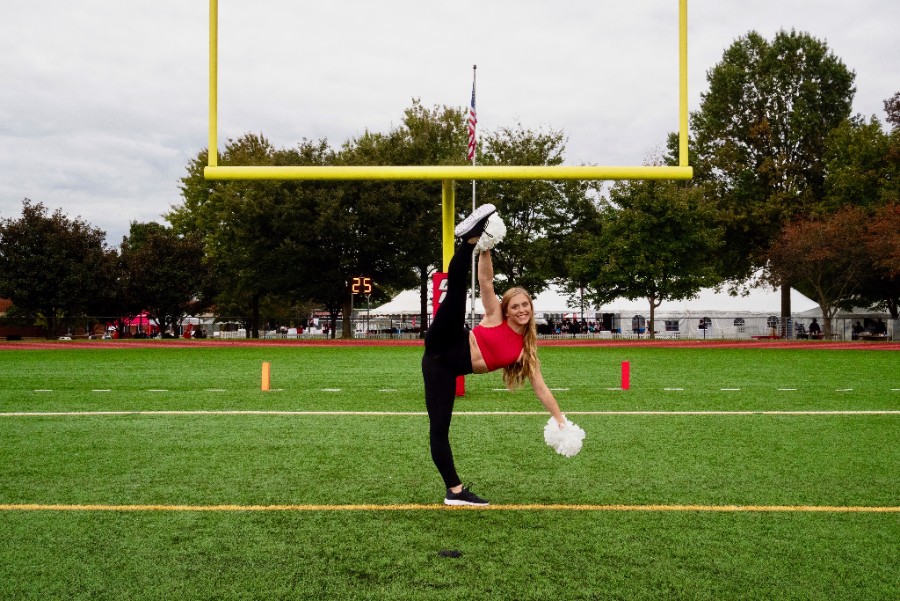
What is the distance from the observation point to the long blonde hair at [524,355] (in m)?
4.79

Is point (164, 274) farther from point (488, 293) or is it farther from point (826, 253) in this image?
point (488, 293)

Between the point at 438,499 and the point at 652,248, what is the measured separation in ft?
108

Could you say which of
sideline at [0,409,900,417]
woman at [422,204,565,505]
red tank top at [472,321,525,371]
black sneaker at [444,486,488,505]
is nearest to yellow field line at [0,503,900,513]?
black sneaker at [444,486,488,505]

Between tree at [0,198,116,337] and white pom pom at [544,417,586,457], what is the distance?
4017 centimetres

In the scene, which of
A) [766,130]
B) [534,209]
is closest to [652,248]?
[534,209]

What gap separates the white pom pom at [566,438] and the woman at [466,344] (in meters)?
0.04

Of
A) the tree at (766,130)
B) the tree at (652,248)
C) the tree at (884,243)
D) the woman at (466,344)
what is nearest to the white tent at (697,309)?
the tree at (766,130)

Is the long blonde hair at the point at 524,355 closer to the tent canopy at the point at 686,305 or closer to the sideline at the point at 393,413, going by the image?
the sideline at the point at 393,413

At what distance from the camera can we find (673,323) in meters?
47.6

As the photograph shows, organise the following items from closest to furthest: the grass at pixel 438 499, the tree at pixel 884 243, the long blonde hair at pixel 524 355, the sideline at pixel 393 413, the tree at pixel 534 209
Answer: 1. the grass at pixel 438 499
2. the long blonde hair at pixel 524 355
3. the sideline at pixel 393 413
4. the tree at pixel 884 243
5. the tree at pixel 534 209

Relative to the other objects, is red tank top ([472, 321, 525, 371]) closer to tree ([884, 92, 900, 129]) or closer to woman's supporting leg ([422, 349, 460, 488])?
woman's supporting leg ([422, 349, 460, 488])

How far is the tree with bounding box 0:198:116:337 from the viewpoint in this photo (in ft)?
128

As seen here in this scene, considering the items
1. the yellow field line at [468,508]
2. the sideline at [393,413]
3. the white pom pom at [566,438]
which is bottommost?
the yellow field line at [468,508]

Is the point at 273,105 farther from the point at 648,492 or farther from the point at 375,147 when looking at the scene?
the point at 375,147
